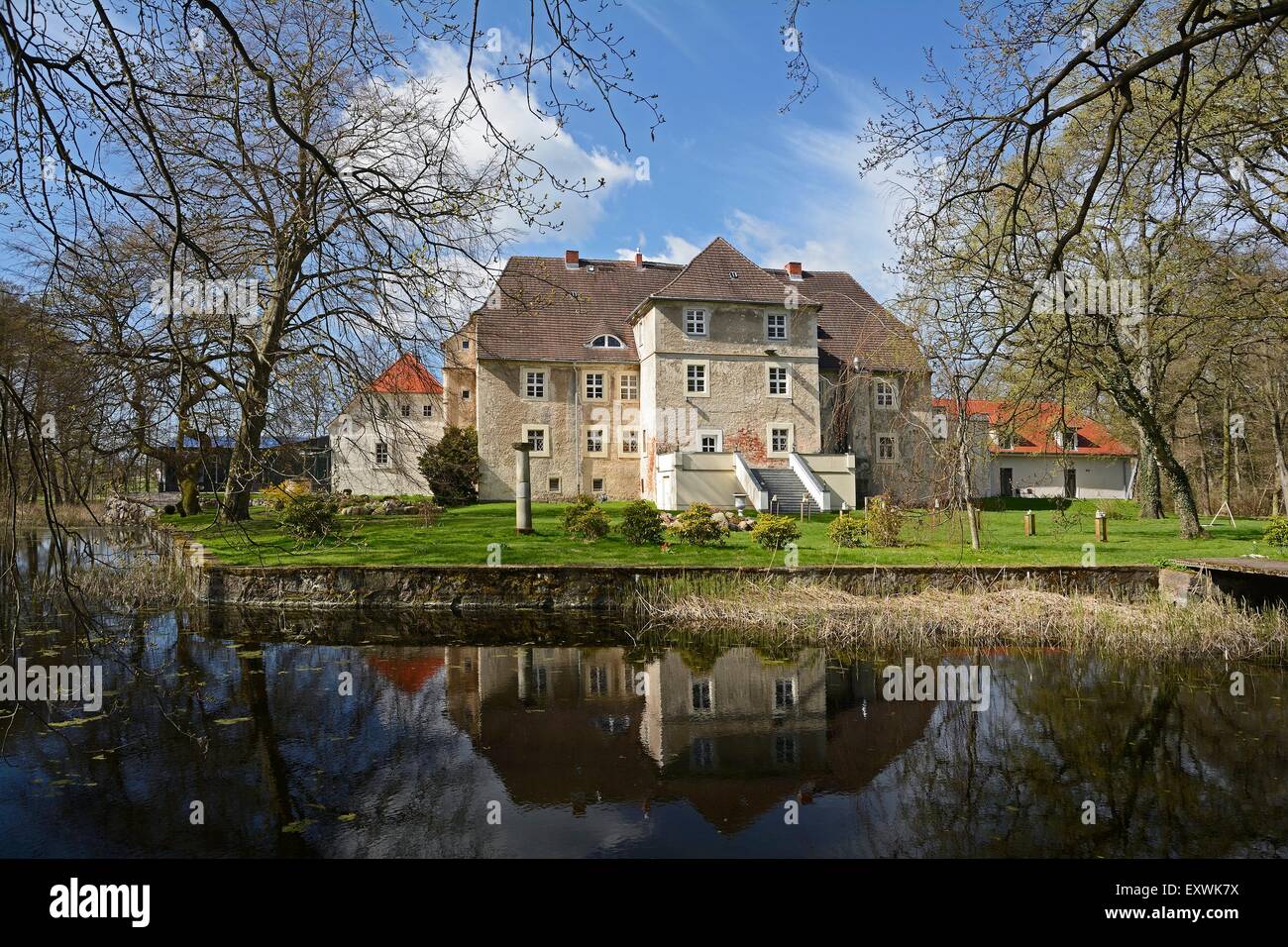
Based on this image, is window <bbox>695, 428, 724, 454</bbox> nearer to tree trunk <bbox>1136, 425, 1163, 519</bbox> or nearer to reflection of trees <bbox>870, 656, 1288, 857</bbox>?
tree trunk <bbox>1136, 425, 1163, 519</bbox>

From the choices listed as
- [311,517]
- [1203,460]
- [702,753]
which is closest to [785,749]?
[702,753]

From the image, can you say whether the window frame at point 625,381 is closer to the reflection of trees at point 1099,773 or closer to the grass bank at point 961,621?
the grass bank at point 961,621

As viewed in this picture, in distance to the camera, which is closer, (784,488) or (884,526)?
(884,526)

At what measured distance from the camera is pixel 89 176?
13.7 feet

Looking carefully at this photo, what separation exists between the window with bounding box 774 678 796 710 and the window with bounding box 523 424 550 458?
79.5 ft

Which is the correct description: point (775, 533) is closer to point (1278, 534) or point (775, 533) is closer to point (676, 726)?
point (676, 726)

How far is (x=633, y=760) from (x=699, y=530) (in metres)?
11.5

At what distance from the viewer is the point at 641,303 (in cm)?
3553

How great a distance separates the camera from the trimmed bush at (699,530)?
756 inches

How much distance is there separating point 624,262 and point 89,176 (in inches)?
1422

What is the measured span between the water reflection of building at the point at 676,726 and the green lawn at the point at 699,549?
16.0ft

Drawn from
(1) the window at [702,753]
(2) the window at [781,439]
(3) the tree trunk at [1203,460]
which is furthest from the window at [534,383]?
(1) the window at [702,753]
